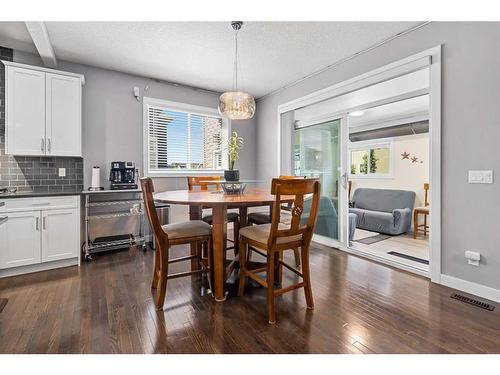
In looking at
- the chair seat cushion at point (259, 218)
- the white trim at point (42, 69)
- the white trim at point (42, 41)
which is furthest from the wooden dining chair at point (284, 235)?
the white trim at point (42, 69)

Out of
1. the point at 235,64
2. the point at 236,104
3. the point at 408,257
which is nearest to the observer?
the point at 236,104

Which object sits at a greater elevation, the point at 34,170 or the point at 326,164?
the point at 326,164

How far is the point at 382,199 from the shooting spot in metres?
5.24

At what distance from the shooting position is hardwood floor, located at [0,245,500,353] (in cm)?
154

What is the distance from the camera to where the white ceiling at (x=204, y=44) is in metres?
2.57

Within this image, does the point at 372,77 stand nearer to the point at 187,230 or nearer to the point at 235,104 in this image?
the point at 235,104

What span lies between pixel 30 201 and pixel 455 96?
4372mm

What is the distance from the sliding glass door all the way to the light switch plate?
1508 mm

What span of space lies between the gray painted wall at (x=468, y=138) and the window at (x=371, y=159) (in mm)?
3374

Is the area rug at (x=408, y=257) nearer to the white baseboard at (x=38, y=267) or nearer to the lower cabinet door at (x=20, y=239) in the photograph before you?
the white baseboard at (x=38, y=267)

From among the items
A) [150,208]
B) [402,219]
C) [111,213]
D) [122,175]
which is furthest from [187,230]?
[402,219]

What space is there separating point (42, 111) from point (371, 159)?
6108mm

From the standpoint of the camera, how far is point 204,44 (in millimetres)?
2893
